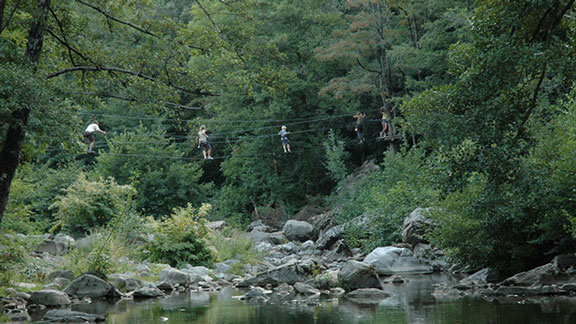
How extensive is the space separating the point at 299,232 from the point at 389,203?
23.3ft

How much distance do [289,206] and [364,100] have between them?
770 cm

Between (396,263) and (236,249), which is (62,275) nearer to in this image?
(236,249)

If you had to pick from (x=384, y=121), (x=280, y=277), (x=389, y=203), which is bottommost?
(x=280, y=277)

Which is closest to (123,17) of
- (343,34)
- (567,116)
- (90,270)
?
(90,270)

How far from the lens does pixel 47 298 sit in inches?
411

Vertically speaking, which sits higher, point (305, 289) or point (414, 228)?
point (414, 228)

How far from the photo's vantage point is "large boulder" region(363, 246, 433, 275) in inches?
640

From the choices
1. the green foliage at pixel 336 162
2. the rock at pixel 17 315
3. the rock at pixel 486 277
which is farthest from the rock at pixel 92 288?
the green foliage at pixel 336 162

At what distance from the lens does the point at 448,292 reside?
11023mm

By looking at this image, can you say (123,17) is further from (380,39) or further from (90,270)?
(380,39)

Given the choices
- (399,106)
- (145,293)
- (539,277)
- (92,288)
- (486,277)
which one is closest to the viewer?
(539,277)

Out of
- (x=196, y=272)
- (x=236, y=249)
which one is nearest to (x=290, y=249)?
(x=236, y=249)

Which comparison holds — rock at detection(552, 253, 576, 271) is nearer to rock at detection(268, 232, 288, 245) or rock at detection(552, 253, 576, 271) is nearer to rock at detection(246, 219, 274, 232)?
rock at detection(268, 232, 288, 245)

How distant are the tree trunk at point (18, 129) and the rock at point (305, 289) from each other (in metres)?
5.74
